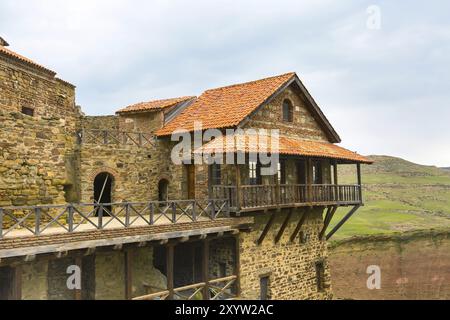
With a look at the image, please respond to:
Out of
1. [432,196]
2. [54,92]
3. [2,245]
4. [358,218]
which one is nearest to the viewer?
[2,245]

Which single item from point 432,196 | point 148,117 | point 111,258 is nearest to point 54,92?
point 148,117

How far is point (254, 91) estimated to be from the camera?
19.4 meters

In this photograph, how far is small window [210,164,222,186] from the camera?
17.5 m

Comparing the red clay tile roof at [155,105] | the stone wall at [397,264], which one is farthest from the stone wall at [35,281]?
the stone wall at [397,264]

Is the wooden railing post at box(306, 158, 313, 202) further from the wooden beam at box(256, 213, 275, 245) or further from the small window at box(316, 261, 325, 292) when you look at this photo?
the small window at box(316, 261, 325, 292)

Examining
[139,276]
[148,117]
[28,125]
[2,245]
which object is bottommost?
[139,276]

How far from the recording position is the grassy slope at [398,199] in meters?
32.4

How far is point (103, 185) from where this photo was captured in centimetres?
1809

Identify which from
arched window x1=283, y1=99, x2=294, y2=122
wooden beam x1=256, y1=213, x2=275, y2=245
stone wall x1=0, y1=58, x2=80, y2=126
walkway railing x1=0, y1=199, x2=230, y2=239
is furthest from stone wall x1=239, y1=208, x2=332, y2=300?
stone wall x1=0, y1=58, x2=80, y2=126

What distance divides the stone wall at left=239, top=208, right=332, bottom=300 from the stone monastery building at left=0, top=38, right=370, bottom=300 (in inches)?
2.5

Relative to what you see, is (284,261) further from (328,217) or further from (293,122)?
(293,122)

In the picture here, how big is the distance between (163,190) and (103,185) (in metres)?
3.11

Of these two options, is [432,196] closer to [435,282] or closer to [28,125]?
[435,282]

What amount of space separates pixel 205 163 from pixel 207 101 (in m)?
4.61
